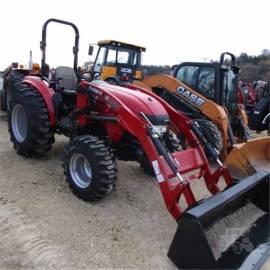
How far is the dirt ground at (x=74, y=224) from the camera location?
3.20 meters

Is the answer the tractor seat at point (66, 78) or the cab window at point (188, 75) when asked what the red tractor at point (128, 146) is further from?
the cab window at point (188, 75)

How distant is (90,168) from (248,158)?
191cm

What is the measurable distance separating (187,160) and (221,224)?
827mm

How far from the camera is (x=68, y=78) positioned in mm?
5672

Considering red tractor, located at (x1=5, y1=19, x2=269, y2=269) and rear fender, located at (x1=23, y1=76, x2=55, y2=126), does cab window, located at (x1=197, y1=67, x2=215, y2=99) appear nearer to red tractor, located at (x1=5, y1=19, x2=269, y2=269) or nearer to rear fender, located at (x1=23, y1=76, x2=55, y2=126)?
red tractor, located at (x1=5, y1=19, x2=269, y2=269)

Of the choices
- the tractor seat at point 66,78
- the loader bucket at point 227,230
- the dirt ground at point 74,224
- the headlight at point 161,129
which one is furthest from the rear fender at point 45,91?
the loader bucket at point 227,230

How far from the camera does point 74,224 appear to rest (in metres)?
3.74

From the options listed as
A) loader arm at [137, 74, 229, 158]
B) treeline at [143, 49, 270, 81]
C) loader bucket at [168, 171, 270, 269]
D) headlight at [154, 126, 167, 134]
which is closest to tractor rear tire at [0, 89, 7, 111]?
loader arm at [137, 74, 229, 158]

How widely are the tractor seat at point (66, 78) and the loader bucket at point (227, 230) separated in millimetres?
2853

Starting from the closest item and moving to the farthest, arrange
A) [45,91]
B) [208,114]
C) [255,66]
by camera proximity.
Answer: [45,91]
[208,114]
[255,66]

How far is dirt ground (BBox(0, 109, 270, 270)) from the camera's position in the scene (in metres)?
3.20

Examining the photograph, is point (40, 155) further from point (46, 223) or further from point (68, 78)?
point (46, 223)

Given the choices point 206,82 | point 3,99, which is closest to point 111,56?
point 3,99

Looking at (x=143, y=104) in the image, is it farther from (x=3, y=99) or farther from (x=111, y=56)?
(x=111, y=56)
